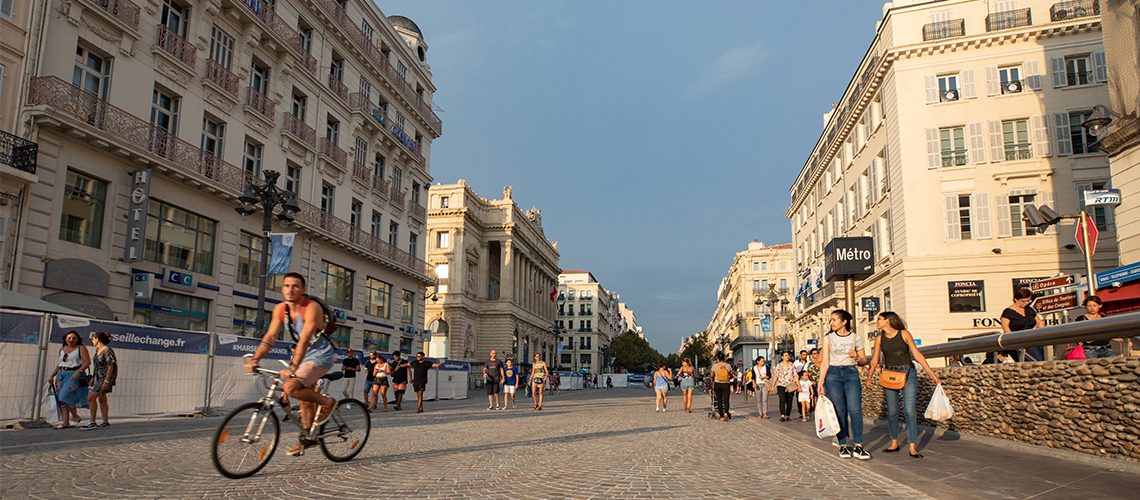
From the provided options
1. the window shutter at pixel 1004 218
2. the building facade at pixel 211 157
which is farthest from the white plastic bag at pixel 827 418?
the window shutter at pixel 1004 218

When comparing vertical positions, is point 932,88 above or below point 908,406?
above

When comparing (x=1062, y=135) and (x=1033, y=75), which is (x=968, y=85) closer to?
(x=1033, y=75)

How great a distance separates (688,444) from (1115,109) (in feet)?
48.5

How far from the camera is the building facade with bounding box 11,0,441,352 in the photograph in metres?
18.3

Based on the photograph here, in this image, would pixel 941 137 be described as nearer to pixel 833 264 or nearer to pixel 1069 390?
pixel 833 264

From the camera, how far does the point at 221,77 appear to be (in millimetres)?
24578

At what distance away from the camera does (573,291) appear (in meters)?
133

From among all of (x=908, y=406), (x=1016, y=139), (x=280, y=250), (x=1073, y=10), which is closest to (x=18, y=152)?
(x=280, y=250)

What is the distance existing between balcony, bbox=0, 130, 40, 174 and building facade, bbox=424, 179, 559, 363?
45.3 metres

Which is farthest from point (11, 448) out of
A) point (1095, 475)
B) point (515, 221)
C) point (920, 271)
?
point (515, 221)

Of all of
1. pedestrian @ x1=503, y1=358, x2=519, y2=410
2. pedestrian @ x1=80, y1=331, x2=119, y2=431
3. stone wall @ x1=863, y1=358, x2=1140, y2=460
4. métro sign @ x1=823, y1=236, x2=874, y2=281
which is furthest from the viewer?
pedestrian @ x1=503, y1=358, x2=519, y2=410

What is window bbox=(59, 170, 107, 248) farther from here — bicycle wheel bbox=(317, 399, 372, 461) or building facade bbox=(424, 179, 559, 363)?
building facade bbox=(424, 179, 559, 363)

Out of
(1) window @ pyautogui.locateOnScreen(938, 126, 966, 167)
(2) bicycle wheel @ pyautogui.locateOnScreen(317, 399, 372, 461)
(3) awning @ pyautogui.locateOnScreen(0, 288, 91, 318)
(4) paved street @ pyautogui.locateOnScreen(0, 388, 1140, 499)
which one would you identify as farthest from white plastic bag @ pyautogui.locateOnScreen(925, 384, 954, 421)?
(1) window @ pyautogui.locateOnScreen(938, 126, 966, 167)

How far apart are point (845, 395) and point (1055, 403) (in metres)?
2.06
